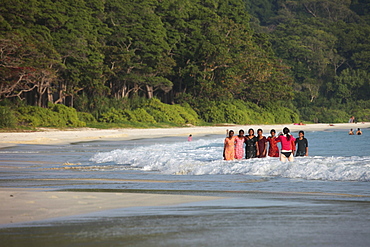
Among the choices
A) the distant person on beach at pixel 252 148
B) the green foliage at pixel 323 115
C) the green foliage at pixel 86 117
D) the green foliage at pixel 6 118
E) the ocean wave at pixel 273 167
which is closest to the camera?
the ocean wave at pixel 273 167

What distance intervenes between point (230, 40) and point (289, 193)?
59576mm

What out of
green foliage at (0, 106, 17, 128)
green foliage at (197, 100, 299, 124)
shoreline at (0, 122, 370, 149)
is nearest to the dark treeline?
green foliage at (197, 100, 299, 124)

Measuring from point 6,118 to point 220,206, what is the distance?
32.3 meters

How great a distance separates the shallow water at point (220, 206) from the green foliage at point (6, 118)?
21.8 m

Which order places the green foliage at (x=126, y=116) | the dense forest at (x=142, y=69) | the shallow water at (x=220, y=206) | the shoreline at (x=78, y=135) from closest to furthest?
the shallow water at (x=220, y=206)
the shoreline at (x=78, y=135)
the dense forest at (x=142, y=69)
the green foliage at (x=126, y=116)

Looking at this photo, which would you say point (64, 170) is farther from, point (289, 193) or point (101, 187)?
point (289, 193)

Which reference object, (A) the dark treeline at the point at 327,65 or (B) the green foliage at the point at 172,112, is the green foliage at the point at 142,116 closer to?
(B) the green foliage at the point at 172,112

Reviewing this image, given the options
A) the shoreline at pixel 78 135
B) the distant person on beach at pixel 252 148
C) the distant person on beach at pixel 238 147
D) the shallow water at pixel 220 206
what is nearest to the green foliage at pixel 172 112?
the shoreline at pixel 78 135

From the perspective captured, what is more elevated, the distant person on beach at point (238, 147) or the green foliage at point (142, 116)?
the distant person on beach at point (238, 147)

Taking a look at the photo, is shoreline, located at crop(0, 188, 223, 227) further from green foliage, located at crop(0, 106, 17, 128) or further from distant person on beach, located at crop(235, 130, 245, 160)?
green foliage, located at crop(0, 106, 17, 128)

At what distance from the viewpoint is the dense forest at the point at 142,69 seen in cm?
4466

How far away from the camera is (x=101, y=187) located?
12.2 metres

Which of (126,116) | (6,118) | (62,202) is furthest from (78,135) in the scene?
(62,202)

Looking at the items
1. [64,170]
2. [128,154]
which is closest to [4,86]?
[128,154]
